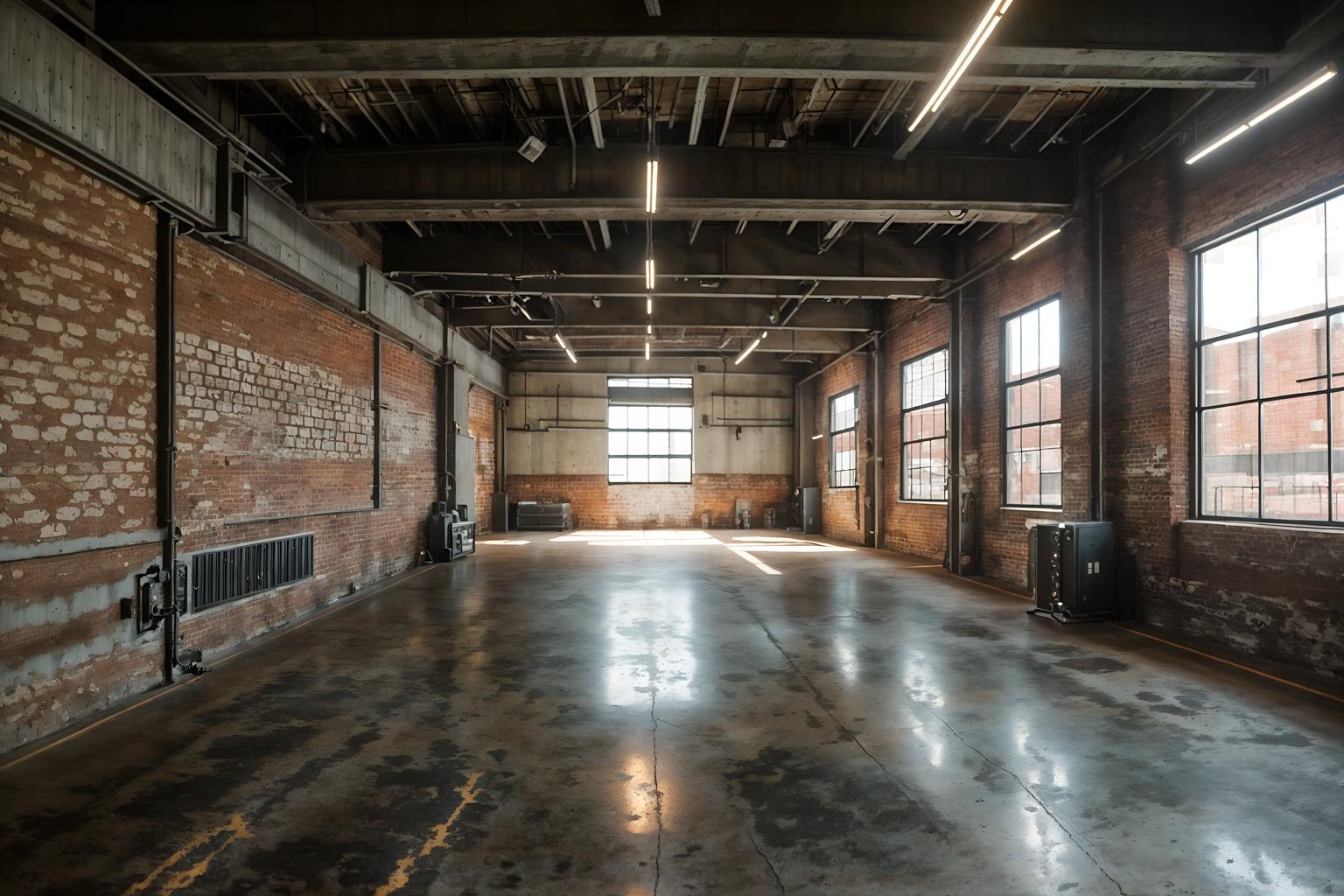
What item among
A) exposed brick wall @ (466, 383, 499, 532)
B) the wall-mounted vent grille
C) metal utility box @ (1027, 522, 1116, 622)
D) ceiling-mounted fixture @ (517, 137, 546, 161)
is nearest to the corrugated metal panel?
ceiling-mounted fixture @ (517, 137, 546, 161)

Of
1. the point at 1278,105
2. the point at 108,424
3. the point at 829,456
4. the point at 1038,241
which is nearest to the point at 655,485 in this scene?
the point at 829,456

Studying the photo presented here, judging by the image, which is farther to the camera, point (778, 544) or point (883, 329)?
point (778, 544)

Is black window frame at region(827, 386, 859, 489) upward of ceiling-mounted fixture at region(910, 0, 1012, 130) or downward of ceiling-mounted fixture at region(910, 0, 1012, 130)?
downward

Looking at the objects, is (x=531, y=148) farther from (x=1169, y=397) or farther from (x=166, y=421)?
(x=1169, y=397)

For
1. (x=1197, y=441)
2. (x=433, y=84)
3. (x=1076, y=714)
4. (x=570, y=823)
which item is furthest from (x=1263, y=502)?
(x=433, y=84)

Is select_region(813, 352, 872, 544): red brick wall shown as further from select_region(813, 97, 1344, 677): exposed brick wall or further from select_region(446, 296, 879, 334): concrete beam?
select_region(813, 97, 1344, 677): exposed brick wall

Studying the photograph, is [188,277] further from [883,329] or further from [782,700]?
[883,329]

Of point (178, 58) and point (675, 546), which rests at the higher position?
point (178, 58)

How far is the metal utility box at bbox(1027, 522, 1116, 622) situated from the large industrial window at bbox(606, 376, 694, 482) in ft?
50.4

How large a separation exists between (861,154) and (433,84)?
4.65 m

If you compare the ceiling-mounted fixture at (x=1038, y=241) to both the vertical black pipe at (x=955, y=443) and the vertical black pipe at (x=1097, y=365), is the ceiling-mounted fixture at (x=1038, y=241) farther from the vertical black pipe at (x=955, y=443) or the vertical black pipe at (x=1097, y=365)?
the vertical black pipe at (x=955, y=443)

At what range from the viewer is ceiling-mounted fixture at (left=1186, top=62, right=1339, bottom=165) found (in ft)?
17.3

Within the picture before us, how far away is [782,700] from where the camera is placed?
542cm

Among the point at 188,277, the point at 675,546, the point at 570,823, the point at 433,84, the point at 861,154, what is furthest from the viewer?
the point at 675,546
